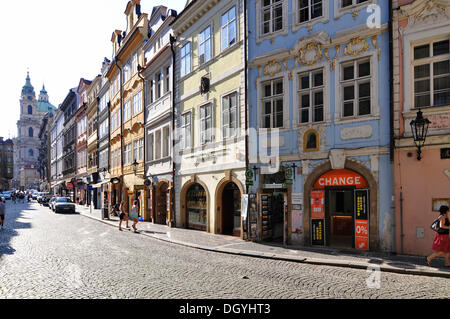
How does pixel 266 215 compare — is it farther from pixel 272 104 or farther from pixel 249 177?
pixel 272 104

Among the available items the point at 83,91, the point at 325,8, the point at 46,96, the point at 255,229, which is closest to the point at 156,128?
the point at 255,229

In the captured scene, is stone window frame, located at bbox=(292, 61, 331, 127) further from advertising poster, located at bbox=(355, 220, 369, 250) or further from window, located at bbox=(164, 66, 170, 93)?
window, located at bbox=(164, 66, 170, 93)

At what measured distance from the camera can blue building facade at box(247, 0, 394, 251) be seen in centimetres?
1252

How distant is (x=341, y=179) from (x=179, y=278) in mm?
7177

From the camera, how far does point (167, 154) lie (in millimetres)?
24359

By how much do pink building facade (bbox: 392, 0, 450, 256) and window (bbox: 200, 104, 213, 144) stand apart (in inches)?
365

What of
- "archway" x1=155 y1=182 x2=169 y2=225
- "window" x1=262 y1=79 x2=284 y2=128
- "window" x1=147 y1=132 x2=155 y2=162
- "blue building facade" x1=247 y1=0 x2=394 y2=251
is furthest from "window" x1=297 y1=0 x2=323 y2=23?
"window" x1=147 y1=132 x2=155 y2=162

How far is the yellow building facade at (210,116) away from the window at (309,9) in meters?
2.94

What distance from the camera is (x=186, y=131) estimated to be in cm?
2167

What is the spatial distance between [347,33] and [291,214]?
680 centimetres

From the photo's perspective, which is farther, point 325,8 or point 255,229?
point 255,229

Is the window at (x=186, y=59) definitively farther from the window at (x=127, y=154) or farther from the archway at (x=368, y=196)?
the window at (x=127, y=154)
